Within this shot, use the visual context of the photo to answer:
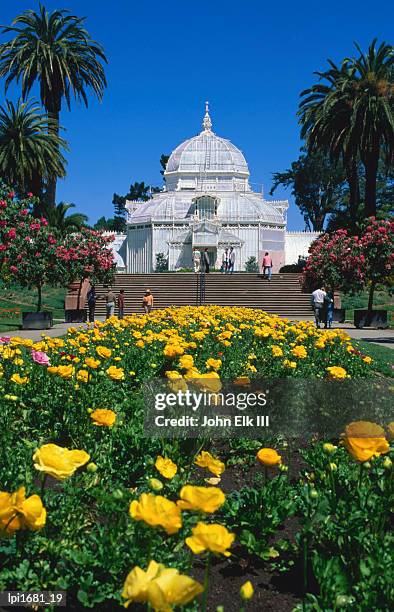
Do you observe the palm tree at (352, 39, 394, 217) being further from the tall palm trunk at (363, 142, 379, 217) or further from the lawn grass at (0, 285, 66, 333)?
the lawn grass at (0, 285, 66, 333)

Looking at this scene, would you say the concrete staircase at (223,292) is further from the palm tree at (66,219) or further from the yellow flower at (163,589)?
the yellow flower at (163,589)

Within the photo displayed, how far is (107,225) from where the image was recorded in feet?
307

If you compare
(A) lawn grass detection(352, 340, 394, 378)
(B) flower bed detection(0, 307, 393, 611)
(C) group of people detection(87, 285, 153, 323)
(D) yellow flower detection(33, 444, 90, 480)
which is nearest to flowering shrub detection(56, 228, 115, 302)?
(C) group of people detection(87, 285, 153, 323)

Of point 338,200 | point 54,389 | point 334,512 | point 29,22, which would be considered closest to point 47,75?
point 29,22

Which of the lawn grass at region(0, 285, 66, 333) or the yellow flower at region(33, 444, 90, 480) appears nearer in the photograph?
the yellow flower at region(33, 444, 90, 480)

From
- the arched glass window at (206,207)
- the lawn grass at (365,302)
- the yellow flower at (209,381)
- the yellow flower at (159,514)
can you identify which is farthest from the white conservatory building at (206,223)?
the yellow flower at (159,514)

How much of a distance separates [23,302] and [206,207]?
917 inches

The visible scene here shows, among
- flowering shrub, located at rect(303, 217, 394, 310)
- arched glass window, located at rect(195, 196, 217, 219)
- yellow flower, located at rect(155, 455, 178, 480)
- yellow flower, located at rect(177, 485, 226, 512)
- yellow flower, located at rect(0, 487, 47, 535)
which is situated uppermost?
arched glass window, located at rect(195, 196, 217, 219)

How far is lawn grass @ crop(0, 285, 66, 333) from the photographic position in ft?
85.9

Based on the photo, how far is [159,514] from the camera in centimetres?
184

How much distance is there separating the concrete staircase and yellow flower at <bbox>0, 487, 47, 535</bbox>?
25.3 meters

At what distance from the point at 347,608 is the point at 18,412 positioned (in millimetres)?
3624

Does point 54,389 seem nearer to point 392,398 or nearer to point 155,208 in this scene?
point 392,398

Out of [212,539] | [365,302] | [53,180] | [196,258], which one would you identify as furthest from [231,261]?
[212,539]
